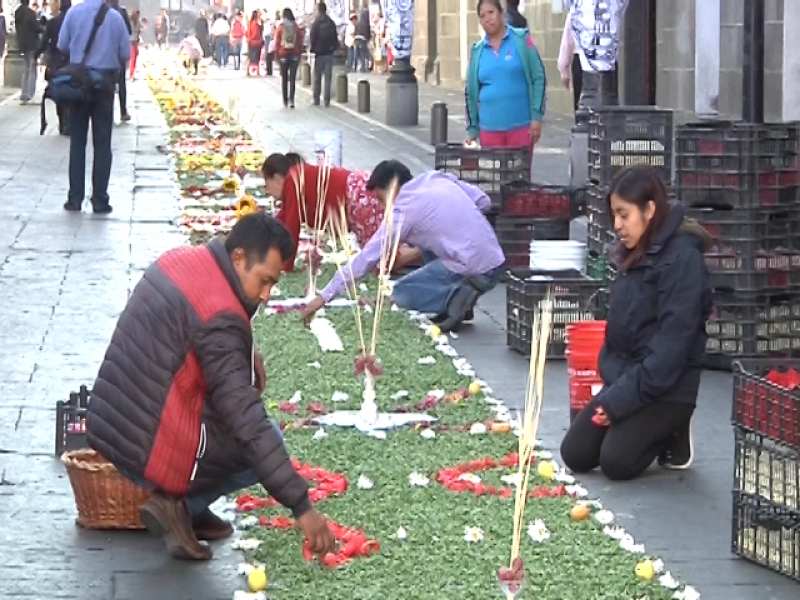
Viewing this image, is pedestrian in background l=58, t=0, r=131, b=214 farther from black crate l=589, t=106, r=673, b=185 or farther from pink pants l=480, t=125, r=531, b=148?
black crate l=589, t=106, r=673, b=185

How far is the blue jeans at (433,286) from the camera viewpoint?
37.6 ft

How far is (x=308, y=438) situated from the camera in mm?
8367

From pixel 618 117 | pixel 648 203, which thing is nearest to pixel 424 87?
pixel 618 117

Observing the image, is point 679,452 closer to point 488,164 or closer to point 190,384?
point 190,384

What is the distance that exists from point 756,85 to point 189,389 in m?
8.99

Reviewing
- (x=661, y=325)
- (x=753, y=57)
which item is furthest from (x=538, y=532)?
(x=753, y=57)

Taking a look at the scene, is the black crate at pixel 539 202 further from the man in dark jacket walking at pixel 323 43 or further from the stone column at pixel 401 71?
the man in dark jacket walking at pixel 323 43

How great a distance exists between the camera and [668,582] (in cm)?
623

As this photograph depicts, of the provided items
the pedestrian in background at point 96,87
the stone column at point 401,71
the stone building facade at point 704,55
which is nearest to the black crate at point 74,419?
the pedestrian in background at point 96,87

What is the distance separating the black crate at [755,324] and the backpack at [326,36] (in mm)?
24627

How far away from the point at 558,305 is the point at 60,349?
2723mm

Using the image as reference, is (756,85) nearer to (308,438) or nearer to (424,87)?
(308,438)

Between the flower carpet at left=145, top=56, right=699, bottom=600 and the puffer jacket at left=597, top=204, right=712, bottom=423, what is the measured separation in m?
0.46

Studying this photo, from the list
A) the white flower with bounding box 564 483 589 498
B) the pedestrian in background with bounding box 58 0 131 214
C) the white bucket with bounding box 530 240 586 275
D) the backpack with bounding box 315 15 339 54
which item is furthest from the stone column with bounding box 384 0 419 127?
the white flower with bounding box 564 483 589 498
